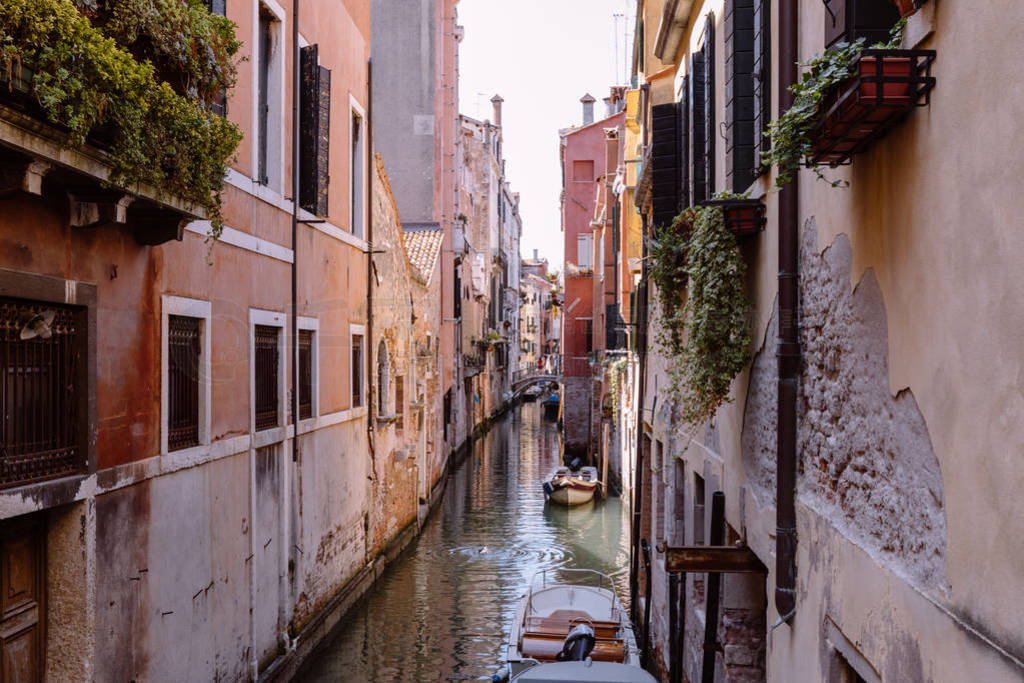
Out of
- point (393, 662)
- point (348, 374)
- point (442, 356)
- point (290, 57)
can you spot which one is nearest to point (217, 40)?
point (290, 57)

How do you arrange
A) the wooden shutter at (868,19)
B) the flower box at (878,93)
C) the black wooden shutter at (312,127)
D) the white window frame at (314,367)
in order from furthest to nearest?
the white window frame at (314,367), the black wooden shutter at (312,127), the wooden shutter at (868,19), the flower box at (878,93)

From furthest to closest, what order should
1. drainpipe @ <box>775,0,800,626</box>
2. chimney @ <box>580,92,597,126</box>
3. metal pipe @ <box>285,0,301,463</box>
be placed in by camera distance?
chimney @ <box>580,92,597,126</box> < metal pipe @ <box>285,0,301,463</box> < drainpipe @ <box>775,0,800,626</box>

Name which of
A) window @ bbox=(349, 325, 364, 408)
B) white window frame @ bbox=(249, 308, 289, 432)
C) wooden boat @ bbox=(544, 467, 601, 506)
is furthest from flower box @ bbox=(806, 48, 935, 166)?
wooden boat @ bbox=(544, 467, 601, 506)

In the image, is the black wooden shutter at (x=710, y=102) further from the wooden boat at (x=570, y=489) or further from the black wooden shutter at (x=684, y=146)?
the wooden boat at (x=570, y=489)

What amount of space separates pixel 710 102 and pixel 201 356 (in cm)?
471

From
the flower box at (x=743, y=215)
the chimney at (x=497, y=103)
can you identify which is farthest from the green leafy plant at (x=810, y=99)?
the chimney at (x=497, y=103)

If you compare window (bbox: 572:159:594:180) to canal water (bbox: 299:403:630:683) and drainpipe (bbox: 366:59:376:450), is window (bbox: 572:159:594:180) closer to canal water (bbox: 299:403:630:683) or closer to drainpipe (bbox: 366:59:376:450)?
canal water (bbox: 299:403:630:683)

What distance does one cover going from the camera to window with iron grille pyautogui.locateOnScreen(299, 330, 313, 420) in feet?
36.3

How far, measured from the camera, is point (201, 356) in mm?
8000

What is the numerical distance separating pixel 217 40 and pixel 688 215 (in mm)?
3467

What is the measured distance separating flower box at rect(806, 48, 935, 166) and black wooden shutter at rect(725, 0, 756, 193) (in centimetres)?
254

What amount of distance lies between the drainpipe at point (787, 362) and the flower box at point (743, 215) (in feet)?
1.99

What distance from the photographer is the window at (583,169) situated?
40312mm

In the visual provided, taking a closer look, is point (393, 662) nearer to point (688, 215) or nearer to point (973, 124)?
point (688, 215)
